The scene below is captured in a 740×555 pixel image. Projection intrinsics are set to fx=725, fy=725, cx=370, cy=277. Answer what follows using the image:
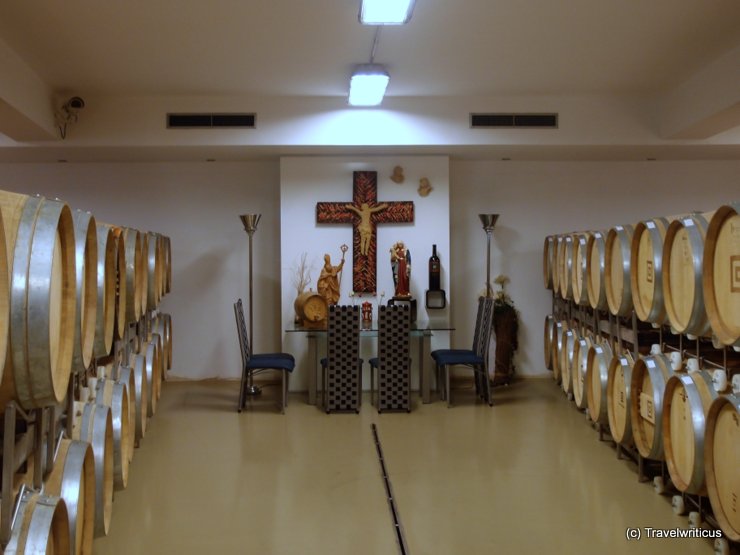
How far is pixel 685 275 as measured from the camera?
3.77 m

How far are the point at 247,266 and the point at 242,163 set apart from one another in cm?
116

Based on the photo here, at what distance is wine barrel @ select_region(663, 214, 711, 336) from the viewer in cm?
343

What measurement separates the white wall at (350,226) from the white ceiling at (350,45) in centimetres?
91

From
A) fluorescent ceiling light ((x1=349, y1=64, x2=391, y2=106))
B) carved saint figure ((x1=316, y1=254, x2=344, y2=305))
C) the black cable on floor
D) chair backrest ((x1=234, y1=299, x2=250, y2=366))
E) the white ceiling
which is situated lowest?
the black cable on floor

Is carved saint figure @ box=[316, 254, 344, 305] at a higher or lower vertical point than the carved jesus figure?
lower

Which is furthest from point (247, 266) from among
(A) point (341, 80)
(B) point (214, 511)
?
(B) point (214, 511)

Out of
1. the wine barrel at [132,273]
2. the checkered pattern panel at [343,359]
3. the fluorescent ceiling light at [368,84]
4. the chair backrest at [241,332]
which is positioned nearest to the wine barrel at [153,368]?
the chair backrest at [241,332]

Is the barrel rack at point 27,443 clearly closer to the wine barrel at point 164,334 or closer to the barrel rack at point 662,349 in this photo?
the barrel rack at point 662,349

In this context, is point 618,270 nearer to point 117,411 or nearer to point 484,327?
point 484,327

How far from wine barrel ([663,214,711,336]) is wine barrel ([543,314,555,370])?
343cm

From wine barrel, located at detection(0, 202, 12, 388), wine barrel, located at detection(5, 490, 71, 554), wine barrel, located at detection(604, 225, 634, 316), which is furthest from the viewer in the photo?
wine barrel, located at detection(604, 225, 634, 316)

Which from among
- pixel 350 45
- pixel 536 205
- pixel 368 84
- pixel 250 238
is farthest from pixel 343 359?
pixel 536 205

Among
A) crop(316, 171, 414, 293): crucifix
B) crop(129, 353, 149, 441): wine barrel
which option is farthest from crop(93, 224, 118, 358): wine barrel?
crop(316, 171, 414, 293): crucifix

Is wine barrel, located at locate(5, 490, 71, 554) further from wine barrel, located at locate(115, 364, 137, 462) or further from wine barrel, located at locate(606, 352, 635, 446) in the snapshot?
wine barrel, located at locate(606, 352, 635, 446)
